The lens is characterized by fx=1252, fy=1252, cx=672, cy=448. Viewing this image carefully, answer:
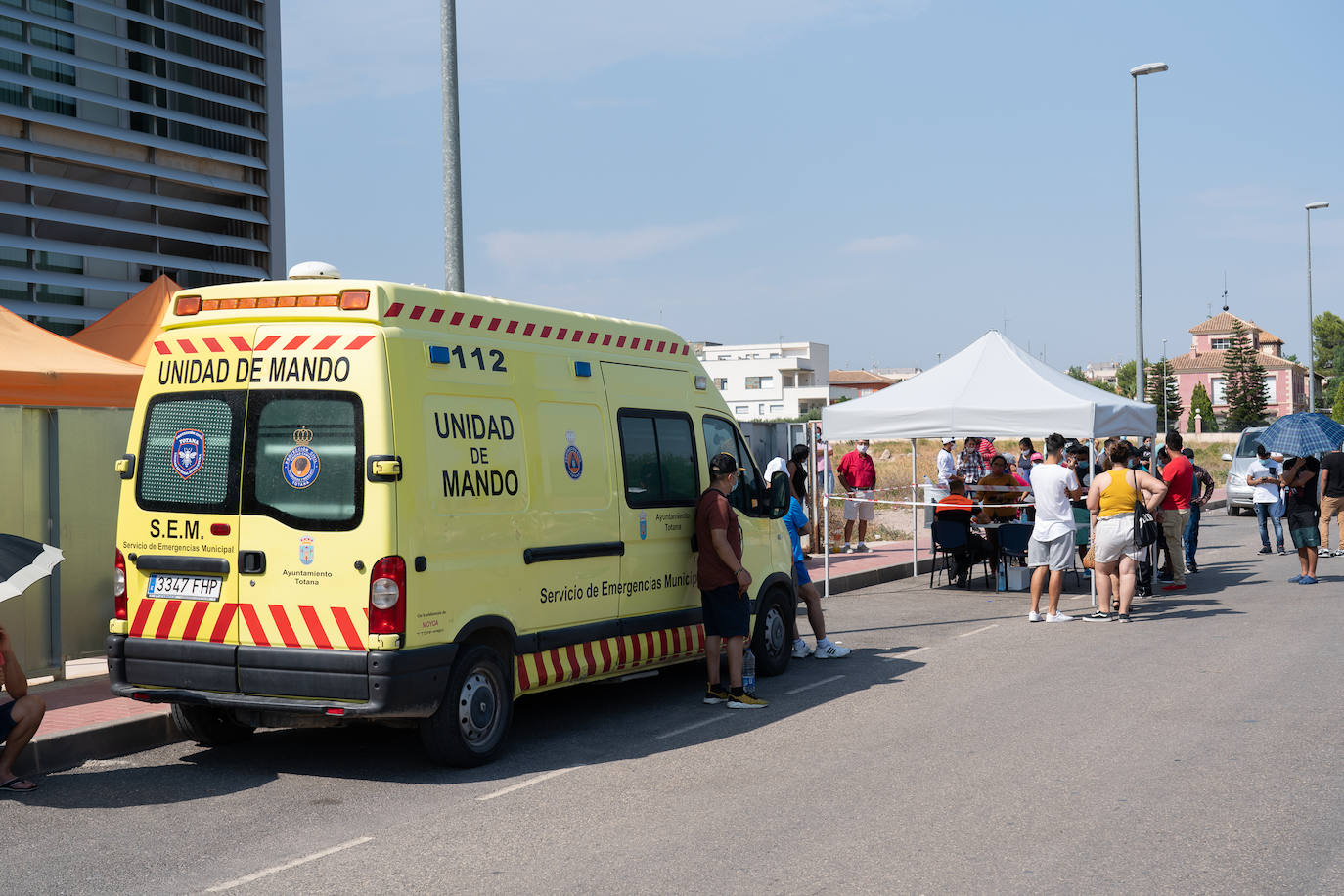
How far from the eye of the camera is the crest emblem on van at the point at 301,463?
6664 millimetres

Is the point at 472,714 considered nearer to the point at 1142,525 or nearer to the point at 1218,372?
the point at 1142,525

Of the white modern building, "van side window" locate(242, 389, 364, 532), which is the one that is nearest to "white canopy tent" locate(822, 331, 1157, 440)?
"van side window" locate(242, 389, 364, 532)

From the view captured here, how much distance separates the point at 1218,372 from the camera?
12775cm

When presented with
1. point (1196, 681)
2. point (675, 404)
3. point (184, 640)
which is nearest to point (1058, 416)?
point (1196, 681)

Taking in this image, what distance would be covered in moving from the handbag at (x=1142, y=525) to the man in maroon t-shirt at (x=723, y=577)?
5865 mm

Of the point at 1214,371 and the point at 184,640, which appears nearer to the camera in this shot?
the point at 184,640

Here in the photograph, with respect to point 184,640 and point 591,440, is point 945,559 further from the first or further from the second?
point 184,640

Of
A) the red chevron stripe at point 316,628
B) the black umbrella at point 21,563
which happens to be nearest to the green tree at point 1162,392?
the red chevron stripe at point 316,628

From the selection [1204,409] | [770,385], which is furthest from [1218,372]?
[770,385]

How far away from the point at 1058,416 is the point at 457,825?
33.1 ft

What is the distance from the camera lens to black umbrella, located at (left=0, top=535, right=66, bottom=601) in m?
5.93

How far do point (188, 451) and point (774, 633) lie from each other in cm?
481

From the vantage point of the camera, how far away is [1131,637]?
11.6m

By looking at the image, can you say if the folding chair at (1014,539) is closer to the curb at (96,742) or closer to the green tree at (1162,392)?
the curb at (96,742)
